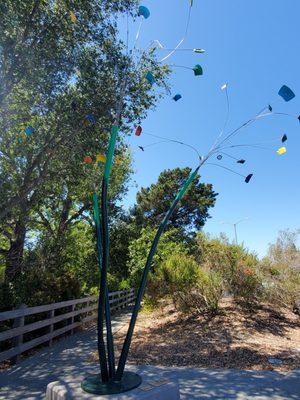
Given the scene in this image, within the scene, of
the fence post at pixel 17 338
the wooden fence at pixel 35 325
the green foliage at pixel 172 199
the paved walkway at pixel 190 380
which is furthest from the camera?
the green foliage at pixel 172 199

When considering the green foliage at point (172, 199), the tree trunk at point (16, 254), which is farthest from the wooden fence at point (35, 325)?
the green foliage at point (172, 199)

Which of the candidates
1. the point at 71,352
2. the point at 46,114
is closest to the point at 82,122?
the point at 46,114

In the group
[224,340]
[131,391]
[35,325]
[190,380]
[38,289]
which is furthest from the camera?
[38,289]

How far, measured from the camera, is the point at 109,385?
3488mm

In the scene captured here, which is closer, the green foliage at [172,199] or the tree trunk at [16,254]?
the tree trunk at [16,254]

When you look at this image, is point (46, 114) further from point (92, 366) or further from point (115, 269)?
point (115, 269)

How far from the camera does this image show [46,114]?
10125 mm

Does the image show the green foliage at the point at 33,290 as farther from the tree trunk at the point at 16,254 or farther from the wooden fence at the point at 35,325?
the tree trunk at the point at 16,254

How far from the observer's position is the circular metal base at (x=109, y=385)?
332 centimetres

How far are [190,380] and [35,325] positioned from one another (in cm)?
350

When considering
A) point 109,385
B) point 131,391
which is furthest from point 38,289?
point 131,391

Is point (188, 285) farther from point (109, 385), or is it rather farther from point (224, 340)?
point (109, 385)

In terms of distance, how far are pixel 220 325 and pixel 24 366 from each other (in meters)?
4.42

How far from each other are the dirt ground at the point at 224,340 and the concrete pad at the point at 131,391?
8.94 feet
